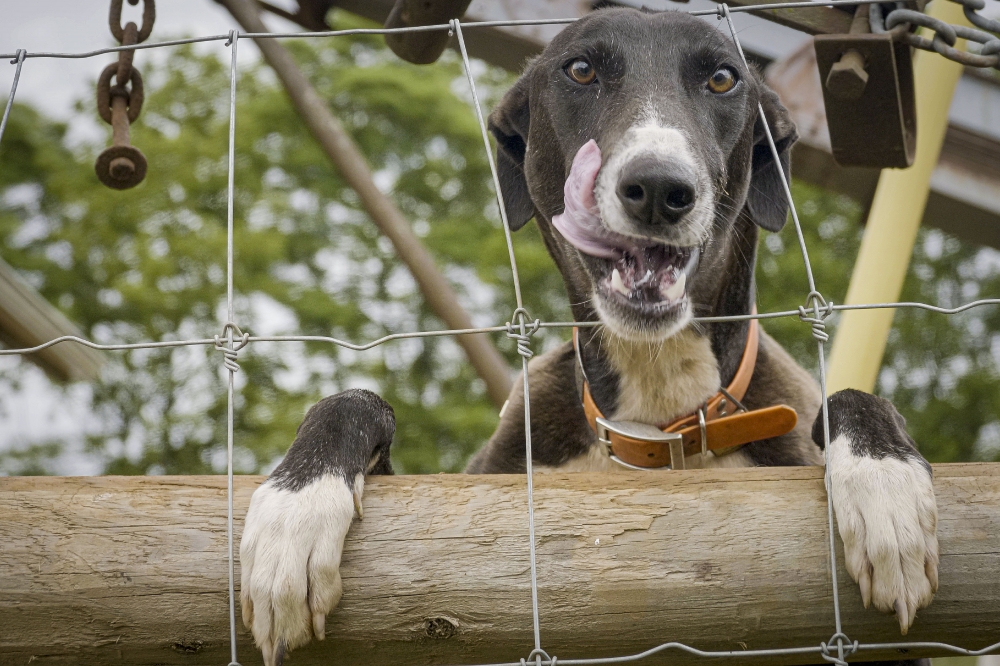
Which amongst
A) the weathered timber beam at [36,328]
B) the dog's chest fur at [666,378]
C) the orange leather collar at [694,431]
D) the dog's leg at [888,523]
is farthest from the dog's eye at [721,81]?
the weathered timber beam at [36,328]

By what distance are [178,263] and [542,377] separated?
607 cm

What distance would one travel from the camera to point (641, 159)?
2277 millimetres

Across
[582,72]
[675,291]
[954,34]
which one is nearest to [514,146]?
[582,72]

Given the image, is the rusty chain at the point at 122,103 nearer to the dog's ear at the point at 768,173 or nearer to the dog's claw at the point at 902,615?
the dog's ear at the point at 768,173

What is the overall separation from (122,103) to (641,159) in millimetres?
1610

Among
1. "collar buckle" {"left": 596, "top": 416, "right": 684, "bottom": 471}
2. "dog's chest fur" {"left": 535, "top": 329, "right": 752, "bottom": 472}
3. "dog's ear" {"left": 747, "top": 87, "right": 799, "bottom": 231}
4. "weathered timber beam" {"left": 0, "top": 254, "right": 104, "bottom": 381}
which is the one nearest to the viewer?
"collar buckle" {"left": 596, "top": 416, "right": 684, "bottom": 471}

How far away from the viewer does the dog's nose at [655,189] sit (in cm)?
227

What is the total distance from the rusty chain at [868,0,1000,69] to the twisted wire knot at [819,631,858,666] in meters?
1.44

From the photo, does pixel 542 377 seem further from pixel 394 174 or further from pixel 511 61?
pixel 394 174

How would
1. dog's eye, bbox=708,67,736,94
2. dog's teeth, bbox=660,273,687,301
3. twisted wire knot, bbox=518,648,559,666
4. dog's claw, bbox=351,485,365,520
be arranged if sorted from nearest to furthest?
twisted wire knot, bbox=518,648,559,666 → dog's claw, bbox=351,485,365,520 → dog's teeth, bbox=660,273,687,301 → dog's eye, bbox=708,67,736,94

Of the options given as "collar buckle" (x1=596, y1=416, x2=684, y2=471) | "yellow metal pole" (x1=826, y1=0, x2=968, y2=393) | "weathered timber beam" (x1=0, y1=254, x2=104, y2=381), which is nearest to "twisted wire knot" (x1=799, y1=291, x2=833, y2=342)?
"collar buckle" (x1=596, y1=416, x2=684, y2=471)

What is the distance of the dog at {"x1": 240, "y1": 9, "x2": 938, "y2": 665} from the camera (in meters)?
1.84

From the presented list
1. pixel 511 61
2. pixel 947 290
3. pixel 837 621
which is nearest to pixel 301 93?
pixel 511 61

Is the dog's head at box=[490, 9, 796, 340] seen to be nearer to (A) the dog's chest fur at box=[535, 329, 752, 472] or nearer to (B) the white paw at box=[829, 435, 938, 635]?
(A) the dog's chest fur at box=[535, 329, 752, 472]
